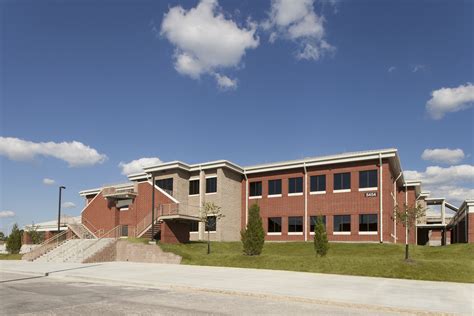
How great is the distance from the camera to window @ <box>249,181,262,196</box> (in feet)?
143

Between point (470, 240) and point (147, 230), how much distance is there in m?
29.0

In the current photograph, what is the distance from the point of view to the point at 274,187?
140ft

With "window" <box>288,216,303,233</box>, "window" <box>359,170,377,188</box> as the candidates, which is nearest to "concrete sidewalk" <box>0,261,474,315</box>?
"window" <box>359,170,377,188</box>

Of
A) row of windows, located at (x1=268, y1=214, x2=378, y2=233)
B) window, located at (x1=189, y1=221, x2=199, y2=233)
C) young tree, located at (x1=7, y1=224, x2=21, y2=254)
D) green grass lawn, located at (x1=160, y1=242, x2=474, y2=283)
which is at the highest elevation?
row of windows, located at (x1=268, y1=214, x2=378, y2=233)

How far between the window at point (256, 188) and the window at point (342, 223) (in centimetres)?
886

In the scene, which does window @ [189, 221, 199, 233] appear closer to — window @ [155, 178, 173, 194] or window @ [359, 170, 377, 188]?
window @ [155, 178, 173, 194]

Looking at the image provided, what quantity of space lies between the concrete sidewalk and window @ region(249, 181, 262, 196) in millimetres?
21892

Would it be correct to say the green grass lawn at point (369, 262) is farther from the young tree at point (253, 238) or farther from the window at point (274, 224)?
the window at point (274, 224)

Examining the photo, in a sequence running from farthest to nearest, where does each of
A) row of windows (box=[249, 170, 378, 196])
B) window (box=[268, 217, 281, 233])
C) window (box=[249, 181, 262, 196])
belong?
window (box=[249, 181, 262, 196]) < window (box=[268, 217, 281, 233]) < row of windows (box=[249, 170, 378, 196])

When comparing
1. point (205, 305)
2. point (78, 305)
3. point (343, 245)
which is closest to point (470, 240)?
point (343, 245)

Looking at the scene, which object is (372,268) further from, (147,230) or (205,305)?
(147,230)

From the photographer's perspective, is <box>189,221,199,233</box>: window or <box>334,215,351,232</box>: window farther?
<box>189,221,199,233</box>: window

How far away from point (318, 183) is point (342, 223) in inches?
173

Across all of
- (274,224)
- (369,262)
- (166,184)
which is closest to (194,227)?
(166,184)
